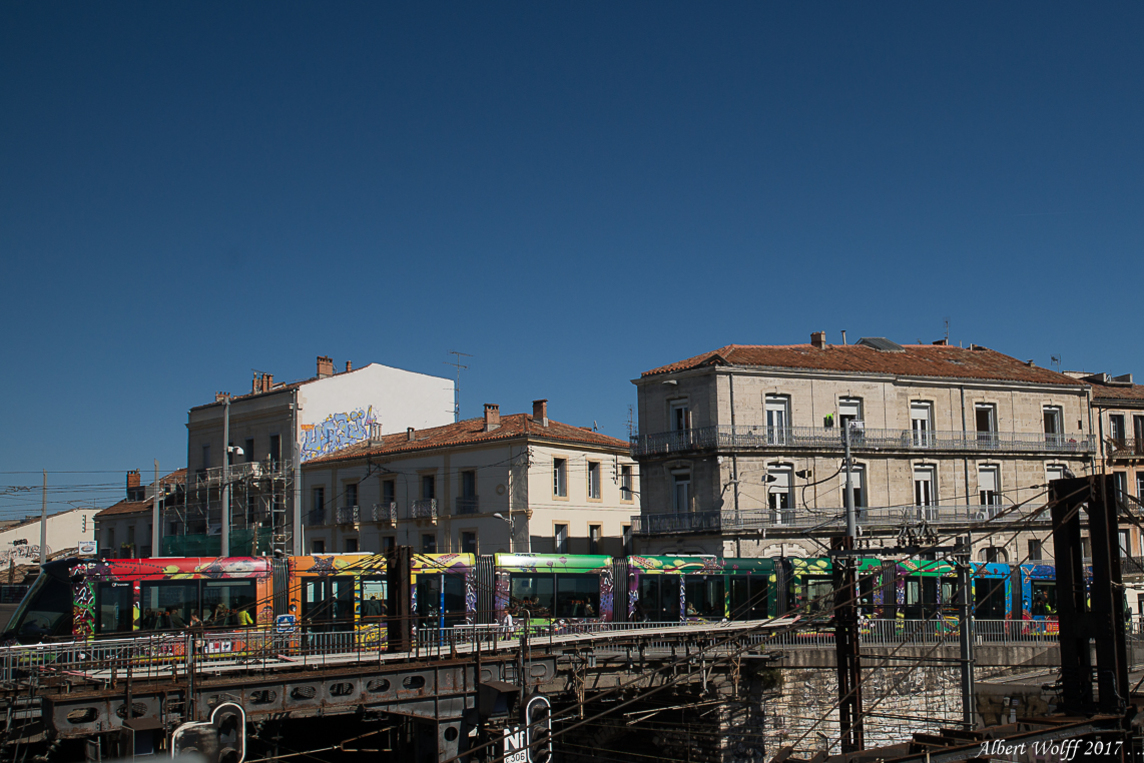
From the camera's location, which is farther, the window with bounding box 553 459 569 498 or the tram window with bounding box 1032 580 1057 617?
the window with bounding box 553 459 569 498

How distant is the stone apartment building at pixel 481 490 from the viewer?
46.4 metres

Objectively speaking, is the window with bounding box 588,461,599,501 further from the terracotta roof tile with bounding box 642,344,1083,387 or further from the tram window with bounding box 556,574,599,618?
the tram window with bounding box 556,574,599,618

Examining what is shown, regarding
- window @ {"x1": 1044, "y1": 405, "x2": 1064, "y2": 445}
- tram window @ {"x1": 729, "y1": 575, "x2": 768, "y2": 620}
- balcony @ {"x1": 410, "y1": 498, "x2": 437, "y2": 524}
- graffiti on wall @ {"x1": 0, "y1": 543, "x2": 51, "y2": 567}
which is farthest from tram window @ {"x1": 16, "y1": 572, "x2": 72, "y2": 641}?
graffiti on wall @ {"x1": 0, "y1": 543, "x2": 51, "y2": 567}

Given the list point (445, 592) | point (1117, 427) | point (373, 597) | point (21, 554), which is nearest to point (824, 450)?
point (1117, 427)

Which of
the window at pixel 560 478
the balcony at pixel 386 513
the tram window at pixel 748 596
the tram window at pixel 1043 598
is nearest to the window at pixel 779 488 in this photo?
the tram window at pixel 748 596

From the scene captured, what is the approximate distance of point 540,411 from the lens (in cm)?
5059

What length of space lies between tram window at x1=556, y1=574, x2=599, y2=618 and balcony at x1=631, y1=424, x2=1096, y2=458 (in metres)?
10.8

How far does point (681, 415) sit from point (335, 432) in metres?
19.8

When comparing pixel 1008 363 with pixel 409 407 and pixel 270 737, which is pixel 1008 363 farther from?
pixel 270 737

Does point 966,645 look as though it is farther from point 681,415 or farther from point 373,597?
point 681,415

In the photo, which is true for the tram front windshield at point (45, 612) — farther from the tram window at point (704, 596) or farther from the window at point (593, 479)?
the window at point (593, 479)

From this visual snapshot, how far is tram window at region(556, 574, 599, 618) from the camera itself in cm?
3031

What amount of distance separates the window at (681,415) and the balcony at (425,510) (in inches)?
489

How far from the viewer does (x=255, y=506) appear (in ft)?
178
